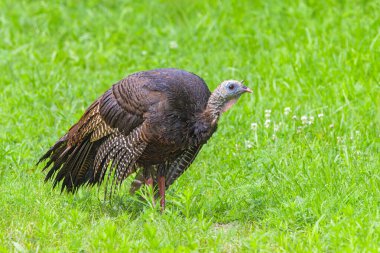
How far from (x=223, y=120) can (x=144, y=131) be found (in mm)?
1952

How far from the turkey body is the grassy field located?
0.20 meters

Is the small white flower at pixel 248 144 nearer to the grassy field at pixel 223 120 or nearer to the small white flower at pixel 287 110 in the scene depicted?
the grassy field at pixel 223 120

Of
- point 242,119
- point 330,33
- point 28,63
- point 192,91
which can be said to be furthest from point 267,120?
point 28,63

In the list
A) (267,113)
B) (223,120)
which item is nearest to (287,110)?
(267,113)

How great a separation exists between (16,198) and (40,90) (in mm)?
2514

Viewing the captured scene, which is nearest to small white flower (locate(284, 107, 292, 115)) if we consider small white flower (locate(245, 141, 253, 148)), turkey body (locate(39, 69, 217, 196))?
small white flower (locate(245, 141, 253, 148))

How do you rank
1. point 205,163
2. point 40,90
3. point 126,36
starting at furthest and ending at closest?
1. point 126,36
2. point 40,90
3. point 205,163

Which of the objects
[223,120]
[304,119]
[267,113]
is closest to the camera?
[304,119]

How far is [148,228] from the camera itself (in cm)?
530

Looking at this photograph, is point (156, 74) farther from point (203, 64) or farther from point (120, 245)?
point (203, 64)

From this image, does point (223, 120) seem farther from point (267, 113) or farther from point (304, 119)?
point (304, 119)

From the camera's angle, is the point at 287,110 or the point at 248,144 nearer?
the point at 248,144

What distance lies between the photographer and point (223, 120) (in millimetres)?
7938

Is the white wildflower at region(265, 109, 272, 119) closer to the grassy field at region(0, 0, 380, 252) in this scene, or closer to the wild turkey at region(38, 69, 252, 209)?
the grassy field at region(0, 0, 380, 252)
